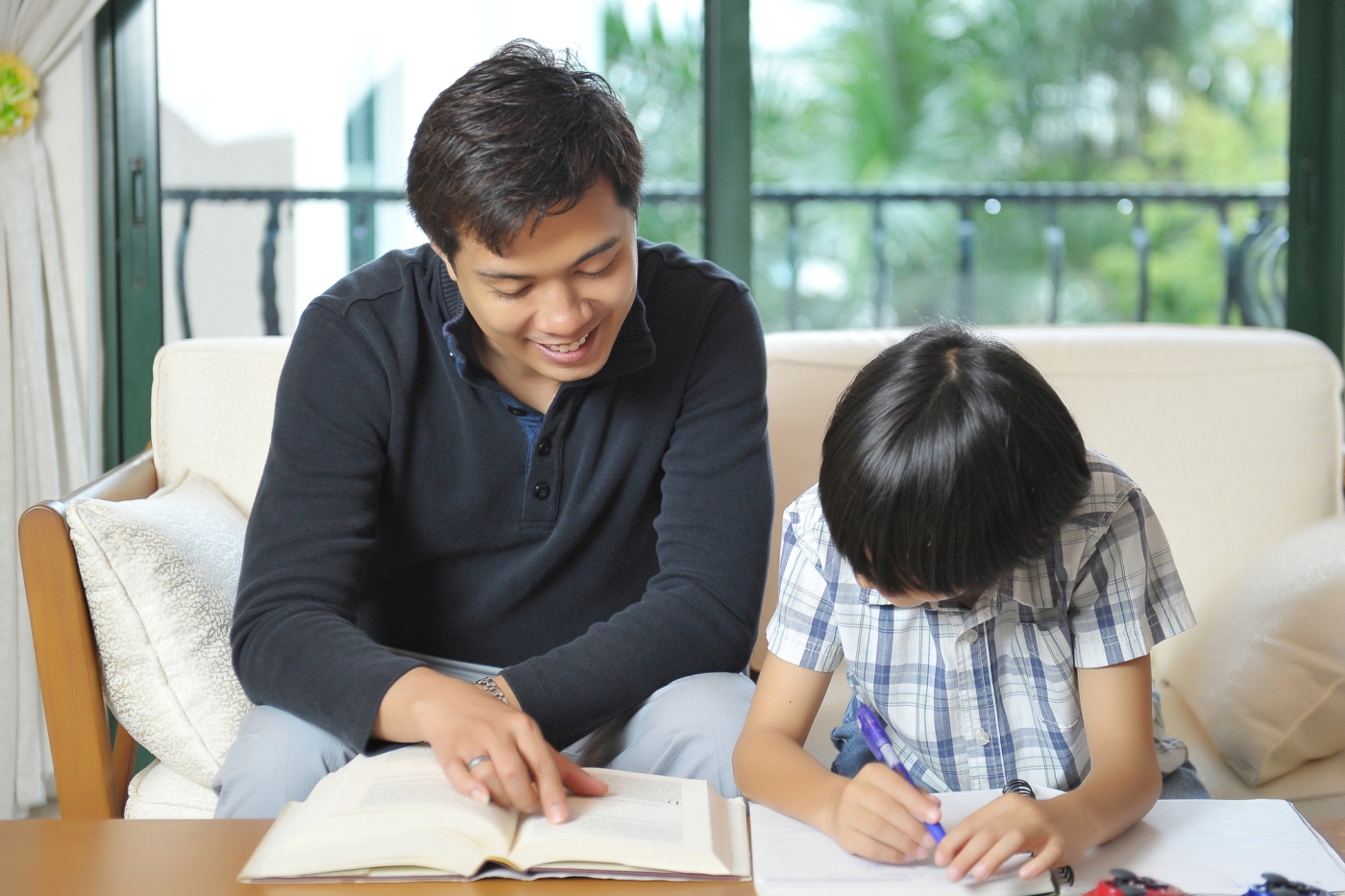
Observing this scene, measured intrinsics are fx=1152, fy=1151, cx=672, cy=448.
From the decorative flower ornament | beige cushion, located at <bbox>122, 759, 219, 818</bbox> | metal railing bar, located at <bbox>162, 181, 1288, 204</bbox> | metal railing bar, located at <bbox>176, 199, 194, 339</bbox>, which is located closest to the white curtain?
the decorative flower ornament

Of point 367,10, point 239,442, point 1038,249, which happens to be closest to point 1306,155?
point 1038,249

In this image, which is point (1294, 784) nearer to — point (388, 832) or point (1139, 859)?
point (1139, 859)

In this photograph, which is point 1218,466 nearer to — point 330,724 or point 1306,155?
point 1306,155

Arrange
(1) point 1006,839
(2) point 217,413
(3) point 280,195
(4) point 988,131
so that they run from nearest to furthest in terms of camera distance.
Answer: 1. (1) point 1006,839
2. (2) point 217,413
3. (3) point 280,195
4. (4) point 988,131

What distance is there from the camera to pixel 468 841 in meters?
0.85

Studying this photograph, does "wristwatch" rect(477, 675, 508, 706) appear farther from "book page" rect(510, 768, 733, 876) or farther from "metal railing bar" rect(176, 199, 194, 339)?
"metal railing bar" rect(176, 199, 194, 339)

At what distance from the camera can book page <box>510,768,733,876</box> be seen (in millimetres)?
848

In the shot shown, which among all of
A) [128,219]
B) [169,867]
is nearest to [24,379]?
[128,219]

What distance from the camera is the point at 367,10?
7.68 feet

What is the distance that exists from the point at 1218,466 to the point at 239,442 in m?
1.55

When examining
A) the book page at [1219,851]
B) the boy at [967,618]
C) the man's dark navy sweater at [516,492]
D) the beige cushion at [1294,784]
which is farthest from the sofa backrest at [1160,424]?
the book page at [1219,851]

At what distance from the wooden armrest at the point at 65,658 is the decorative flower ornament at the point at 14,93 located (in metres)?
1.10

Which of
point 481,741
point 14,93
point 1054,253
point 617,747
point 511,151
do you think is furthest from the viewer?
point 1054,253

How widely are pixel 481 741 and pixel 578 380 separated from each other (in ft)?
1.51
